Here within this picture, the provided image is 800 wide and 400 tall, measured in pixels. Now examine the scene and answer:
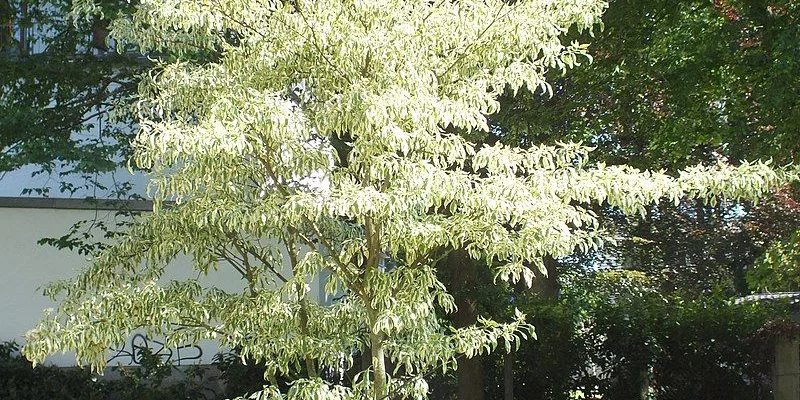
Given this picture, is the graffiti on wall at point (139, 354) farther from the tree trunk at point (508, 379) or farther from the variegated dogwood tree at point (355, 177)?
the variegated dogwood tree at point (355, 177)

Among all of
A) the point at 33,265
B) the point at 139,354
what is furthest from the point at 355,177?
the point at 33,265

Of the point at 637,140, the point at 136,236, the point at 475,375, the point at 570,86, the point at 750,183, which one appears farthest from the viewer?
the point at 637,140

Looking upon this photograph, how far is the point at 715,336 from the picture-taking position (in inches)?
443

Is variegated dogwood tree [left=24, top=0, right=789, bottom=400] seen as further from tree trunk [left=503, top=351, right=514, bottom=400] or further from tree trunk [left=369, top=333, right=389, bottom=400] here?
tree trunk [left=503, top=351, right=514, bottom=400]

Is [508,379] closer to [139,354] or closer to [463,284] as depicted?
[463,284]

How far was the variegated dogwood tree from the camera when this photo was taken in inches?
217

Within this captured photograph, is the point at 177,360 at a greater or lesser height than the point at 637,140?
lesser

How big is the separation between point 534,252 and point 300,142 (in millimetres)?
1544

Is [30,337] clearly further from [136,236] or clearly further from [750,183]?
[750,183]

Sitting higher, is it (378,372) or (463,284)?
(463,284)

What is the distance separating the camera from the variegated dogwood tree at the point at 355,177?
5.51m

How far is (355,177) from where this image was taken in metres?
5.99

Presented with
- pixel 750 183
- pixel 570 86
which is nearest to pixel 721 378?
pixel 570 86

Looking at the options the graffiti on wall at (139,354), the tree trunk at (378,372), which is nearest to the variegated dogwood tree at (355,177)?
the tree trunk at (378,372)
